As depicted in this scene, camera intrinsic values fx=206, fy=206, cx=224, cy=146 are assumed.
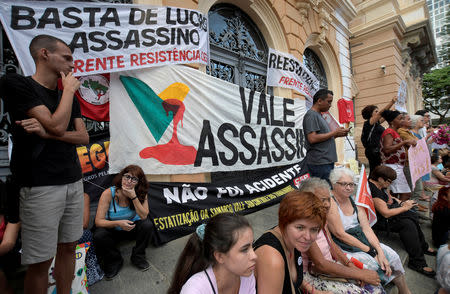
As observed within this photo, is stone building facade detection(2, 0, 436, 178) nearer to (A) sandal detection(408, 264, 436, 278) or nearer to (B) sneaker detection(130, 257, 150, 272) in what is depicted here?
(B) sneaker detection(130, 257, 150, 272)

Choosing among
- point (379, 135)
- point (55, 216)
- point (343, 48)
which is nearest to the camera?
point (55, 216)

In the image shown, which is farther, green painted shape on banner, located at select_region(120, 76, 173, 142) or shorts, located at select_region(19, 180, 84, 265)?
green painted shape on banner, located at select_region(120, 76, 173, 142)

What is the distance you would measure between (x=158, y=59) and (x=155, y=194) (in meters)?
1.85

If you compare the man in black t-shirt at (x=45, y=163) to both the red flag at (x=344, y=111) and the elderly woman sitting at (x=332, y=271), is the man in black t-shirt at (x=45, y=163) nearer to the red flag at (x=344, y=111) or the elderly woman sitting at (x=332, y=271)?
the elderly woman sitting at (x=332, y=271)

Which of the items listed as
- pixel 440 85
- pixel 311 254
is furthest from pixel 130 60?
pixel 440 85

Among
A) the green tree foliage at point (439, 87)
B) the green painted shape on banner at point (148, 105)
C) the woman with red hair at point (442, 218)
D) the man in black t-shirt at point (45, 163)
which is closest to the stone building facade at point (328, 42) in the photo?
the green painted shape on banner at point (148, 105)

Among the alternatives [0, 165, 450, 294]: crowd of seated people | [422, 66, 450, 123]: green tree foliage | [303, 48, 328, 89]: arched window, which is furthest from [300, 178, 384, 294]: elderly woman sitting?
[422, 66, 450, 123]: green tree foliage

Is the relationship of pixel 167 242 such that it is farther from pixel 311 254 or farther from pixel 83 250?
pixel 311 254

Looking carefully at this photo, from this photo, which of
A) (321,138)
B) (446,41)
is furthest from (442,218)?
(446,41)

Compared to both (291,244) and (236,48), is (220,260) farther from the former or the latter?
(236,48)

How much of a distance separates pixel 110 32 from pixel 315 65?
745cm

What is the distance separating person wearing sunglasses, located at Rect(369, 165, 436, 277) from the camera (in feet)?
8.55

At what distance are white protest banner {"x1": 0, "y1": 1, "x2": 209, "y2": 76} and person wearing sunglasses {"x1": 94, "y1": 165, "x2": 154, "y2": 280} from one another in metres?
1.36

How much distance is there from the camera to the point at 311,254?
1.78m
